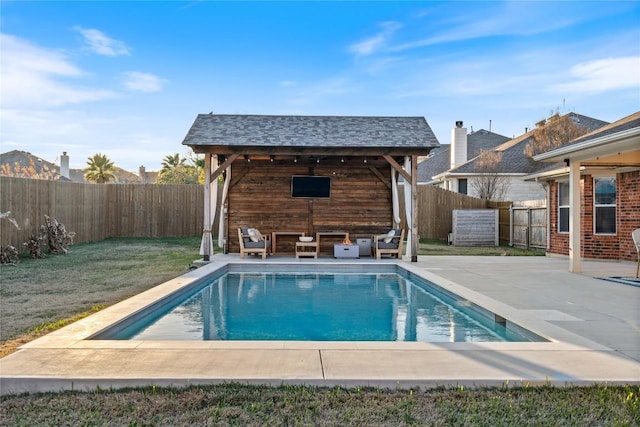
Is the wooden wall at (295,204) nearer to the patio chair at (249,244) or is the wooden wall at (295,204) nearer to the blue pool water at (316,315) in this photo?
the patio chair at (249,244)

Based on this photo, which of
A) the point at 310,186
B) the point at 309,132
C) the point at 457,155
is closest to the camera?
the point at 309,132

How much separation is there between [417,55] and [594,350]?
→ 444 inches

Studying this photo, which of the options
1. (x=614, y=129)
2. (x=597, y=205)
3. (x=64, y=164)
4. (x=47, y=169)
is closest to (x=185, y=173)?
(x=47, y=169)

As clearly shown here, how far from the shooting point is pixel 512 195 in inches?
853

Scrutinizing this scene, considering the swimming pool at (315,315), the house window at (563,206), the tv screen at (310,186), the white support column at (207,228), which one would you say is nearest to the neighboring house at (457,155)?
the house window at (563,206)

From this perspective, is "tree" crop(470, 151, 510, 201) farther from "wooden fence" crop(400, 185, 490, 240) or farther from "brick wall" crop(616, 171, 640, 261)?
"brick wall" crop(616, 171, 640, 261)

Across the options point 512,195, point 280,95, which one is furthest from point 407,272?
point 512,195

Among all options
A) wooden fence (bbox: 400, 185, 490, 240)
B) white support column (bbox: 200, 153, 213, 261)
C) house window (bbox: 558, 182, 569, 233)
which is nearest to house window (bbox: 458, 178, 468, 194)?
wooden fence (bbox: 400, 185, 490, 240)

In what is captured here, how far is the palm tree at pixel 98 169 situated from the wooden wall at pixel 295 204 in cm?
2029

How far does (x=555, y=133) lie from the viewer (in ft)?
68.8

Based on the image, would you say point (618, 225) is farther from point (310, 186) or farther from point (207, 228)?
point (207, 228)

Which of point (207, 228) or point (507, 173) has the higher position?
point (507, 173)

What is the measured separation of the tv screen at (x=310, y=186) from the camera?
13347mm

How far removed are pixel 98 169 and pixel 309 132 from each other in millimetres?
23021
